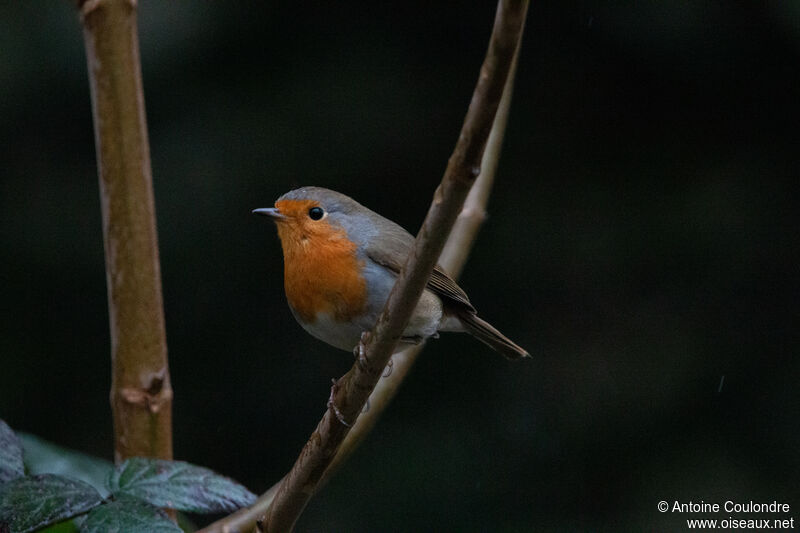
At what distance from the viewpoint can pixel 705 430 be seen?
3783 millimetres

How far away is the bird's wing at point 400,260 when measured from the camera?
7.64 feet

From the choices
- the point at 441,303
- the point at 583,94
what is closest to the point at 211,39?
the point at 583,94

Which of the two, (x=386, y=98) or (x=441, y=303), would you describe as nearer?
(x=441, y=303)

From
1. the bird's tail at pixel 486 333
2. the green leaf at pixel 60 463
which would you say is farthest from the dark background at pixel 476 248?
the green leaf at pixel 60 463

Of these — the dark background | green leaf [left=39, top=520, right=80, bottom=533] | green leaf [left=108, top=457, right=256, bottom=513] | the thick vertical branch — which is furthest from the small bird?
the dark background

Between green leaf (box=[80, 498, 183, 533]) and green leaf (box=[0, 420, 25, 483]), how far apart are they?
131 millimetres

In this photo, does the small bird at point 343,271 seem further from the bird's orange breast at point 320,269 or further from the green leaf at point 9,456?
the green leaf at point 9,456

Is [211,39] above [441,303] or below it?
above

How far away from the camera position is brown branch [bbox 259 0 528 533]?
898 mm

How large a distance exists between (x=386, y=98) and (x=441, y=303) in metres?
1.62

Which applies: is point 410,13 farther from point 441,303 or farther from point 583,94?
point 441,303

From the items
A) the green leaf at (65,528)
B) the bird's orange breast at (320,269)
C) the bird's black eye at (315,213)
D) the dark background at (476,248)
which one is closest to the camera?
the green leaf at (65,528)

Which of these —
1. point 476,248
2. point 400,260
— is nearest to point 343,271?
point 400,260

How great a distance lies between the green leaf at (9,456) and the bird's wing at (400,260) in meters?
1.08
